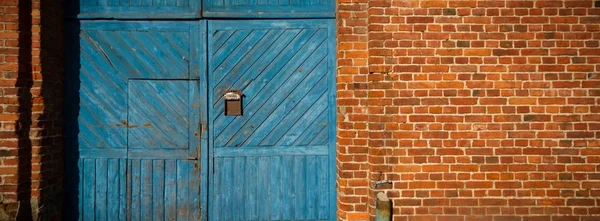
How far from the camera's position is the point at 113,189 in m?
4.08

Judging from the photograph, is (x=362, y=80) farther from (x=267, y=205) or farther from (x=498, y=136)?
(x=267, y=205)

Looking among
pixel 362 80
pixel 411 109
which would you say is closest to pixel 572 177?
pixel 411 109

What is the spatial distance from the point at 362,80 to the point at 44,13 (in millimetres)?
3213

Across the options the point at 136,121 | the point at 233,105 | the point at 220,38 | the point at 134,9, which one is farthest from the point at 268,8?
the point at 136,121

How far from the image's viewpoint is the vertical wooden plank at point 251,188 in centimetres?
407

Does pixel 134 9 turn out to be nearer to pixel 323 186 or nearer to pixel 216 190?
pixel 216 190

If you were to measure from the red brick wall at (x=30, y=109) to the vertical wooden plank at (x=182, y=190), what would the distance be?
1.23 m

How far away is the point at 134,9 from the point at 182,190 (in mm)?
1990

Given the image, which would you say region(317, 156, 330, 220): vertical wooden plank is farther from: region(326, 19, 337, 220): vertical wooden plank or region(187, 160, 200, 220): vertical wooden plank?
region(187, 160, 200, 220): vertical wooden plank

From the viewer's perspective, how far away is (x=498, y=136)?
347 cm

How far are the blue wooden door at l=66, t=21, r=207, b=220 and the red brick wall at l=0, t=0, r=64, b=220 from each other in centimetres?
19

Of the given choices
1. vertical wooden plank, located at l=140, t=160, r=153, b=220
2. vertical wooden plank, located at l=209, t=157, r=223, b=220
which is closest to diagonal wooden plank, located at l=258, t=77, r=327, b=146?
vertical wooden plank, located at l=209, t=157, r=223, b=220

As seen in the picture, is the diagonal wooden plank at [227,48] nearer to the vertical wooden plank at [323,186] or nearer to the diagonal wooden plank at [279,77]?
the diagonal wooden plank at [279,77]

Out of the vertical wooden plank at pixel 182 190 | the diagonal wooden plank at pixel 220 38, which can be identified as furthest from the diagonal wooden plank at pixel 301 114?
the diagonal wooden plank at pixel 220 38
